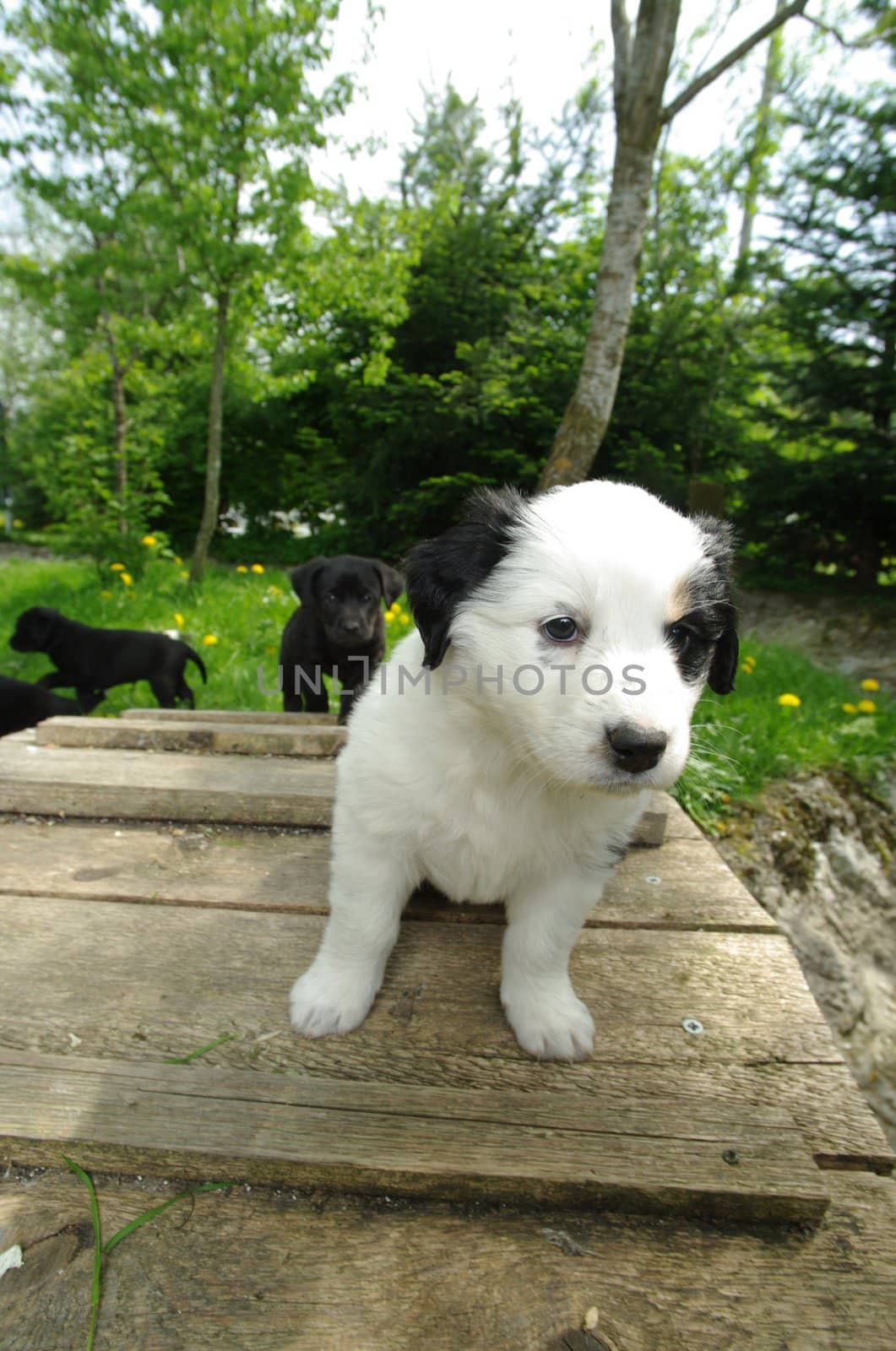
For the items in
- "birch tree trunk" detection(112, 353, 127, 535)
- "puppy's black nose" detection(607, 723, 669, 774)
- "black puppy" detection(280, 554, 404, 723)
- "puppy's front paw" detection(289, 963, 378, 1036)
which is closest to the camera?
"puppy's black nose" detection(607, 723, 669, 774)

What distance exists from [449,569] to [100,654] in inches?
144

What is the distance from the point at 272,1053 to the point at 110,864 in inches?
34.2

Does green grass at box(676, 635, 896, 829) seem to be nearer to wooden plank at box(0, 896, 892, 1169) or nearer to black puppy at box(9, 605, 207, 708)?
wooden plank at box(0, 896, 892, 1169)

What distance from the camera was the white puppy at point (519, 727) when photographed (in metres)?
1.32

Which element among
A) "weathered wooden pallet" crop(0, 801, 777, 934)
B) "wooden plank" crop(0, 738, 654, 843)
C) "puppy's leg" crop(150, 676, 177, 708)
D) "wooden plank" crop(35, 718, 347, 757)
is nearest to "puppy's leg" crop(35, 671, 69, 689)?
"puppy's leg" crop(150, 676, 177, 708)

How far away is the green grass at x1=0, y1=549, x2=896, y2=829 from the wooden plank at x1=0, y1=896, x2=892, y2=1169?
3.92 feet

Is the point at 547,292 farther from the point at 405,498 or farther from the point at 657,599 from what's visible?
the point at 657,599

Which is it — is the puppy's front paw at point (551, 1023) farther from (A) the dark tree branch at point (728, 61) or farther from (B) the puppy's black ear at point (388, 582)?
(A) the dark tree branch at point (728, 61)

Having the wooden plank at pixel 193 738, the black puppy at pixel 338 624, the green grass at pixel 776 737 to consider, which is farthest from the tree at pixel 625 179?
the wooden plank at pixel 193 738

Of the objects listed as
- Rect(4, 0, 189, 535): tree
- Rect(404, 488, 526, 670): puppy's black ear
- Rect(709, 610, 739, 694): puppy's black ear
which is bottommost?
Rect(709, 610, 739, 694): puppy's black ear

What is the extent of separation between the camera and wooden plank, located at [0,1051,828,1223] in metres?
1.14

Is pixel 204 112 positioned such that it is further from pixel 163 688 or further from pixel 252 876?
pixel 252 876

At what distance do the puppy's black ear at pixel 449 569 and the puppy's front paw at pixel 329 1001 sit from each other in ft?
2.13

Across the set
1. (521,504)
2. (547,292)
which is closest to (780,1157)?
(521,504)
